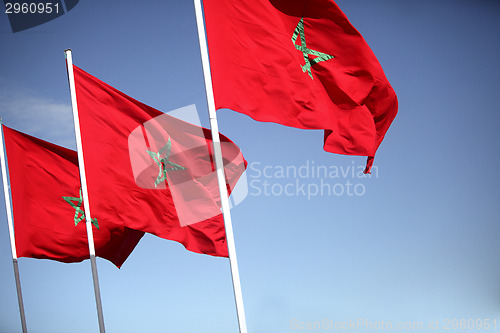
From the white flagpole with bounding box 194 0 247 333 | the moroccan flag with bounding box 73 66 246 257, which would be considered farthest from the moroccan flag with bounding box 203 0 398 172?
the moroccan flag with bounding box 73 66 246 257

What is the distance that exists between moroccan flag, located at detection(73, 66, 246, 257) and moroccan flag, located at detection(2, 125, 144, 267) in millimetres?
1900

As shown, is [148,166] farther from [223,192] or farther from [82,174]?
[223,192]

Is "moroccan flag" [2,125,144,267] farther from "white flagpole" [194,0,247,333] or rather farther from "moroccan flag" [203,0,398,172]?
"moroccan flag" [203,0,398,172]

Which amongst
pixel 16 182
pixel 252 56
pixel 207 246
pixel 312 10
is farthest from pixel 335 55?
pixel 16 182

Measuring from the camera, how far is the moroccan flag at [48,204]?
1031 centimetres

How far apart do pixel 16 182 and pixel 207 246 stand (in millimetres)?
4318

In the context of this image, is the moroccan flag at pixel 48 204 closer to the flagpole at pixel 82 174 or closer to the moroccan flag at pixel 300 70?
the flagpole at pixel 82 174

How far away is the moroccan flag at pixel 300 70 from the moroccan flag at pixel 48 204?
5.31 metres

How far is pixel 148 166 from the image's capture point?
8.74m

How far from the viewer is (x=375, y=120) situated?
7000 millimetres

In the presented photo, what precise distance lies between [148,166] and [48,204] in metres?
2.90

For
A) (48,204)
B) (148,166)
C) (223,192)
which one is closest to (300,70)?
(223,192)

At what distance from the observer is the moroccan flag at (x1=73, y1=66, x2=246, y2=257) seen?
8.53 m

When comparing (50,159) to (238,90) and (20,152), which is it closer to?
(20,152)
